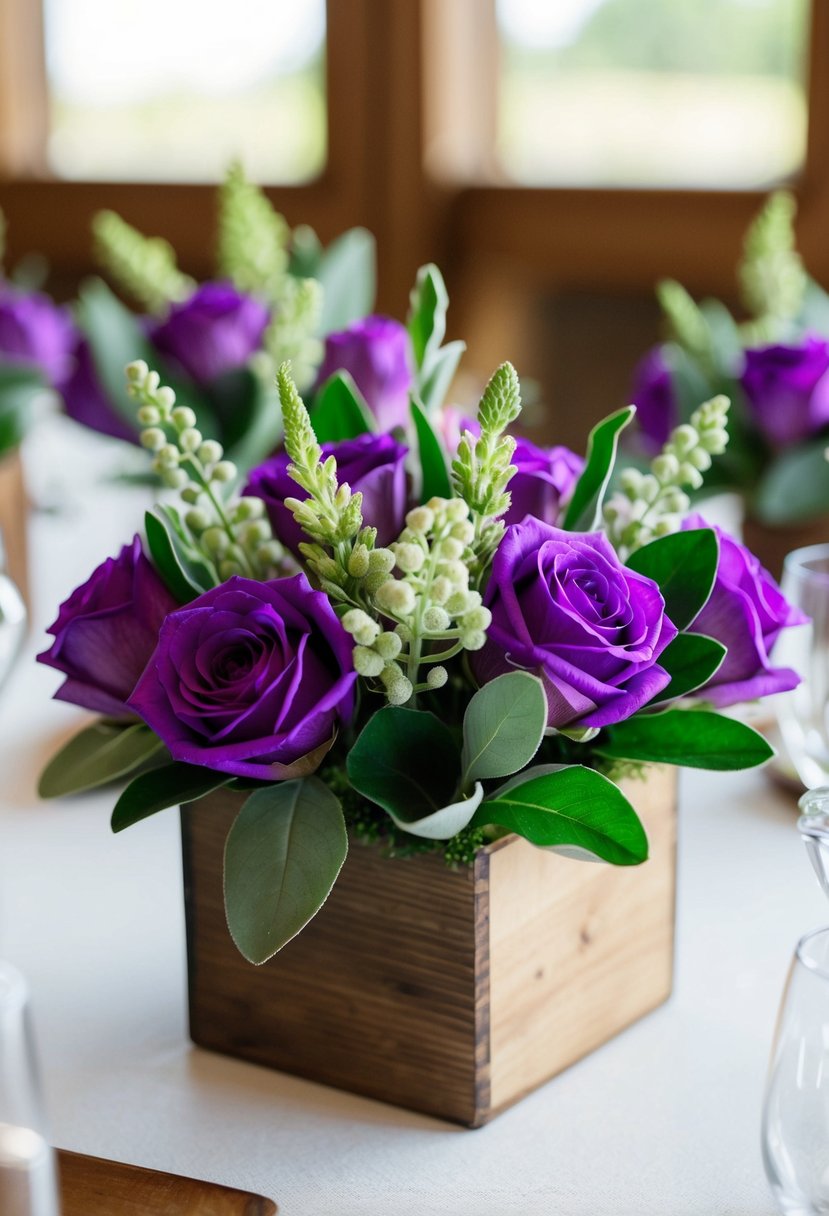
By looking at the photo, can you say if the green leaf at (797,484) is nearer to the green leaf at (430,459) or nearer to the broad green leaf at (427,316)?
the broad green leaf at (427,316)

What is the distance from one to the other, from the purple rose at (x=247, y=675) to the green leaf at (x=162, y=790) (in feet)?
0.13

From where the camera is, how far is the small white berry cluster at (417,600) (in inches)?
20.2

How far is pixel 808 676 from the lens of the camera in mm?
844

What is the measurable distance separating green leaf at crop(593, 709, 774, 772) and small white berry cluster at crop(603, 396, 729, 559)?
0.08 metres

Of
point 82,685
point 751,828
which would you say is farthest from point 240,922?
point 751,828

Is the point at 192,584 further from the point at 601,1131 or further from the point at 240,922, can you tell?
the point at 601,1131

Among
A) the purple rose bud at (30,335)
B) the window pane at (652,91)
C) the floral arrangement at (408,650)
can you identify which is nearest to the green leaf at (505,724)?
the floral arrangement at (408,650)

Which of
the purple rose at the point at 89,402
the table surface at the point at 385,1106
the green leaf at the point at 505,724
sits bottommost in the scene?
the table surface at the point at 385,1106

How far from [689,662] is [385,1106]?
0.24 meters

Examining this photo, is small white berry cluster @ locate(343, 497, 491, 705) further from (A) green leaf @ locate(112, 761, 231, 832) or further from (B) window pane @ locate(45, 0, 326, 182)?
(B) window pane @ locate(45, 0, 326, 182)

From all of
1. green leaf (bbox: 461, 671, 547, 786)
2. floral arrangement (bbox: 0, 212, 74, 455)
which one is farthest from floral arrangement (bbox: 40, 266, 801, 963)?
floral arrangement (bbox: 0, 212, 74, 455)

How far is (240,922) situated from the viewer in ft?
1.80

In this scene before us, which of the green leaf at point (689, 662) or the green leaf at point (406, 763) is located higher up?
the green leaf at point (689, 662)

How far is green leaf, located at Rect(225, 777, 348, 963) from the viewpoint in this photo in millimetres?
546
